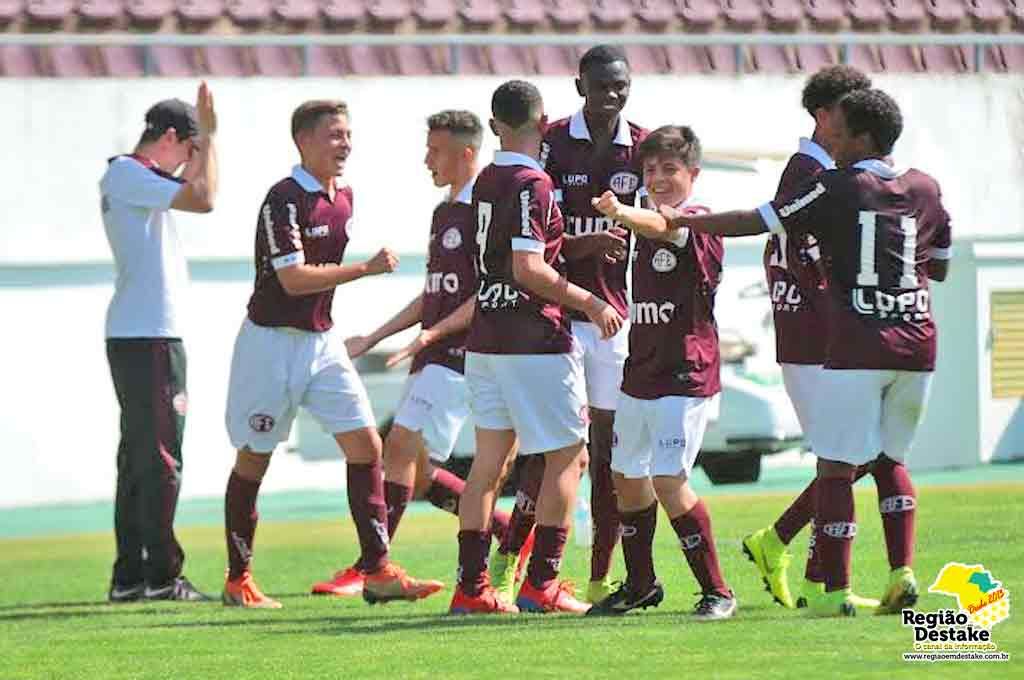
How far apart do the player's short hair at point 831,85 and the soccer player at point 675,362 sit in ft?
1.89

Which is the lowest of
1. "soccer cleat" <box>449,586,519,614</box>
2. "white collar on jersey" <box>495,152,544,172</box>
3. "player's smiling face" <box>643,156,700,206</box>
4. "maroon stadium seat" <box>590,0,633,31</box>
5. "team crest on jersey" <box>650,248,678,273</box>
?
"soccer cleat" <box>449,586,519,614</box>

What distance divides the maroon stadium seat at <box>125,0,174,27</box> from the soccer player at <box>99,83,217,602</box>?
348 inches

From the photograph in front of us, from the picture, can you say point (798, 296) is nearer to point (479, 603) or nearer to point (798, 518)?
point (798, 518)

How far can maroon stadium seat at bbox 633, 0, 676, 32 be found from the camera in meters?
21.9

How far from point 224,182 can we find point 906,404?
10364 mm

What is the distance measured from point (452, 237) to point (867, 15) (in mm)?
12714

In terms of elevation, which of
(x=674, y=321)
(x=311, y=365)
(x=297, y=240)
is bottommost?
(x=311, y=365)

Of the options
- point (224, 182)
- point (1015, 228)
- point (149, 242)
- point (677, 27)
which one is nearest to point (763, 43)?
point (677, 27)

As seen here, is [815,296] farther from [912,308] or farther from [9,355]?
[9,355]

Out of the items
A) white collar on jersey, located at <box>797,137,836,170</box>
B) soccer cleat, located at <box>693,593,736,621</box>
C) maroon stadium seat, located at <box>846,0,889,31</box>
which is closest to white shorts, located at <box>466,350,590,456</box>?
soccer cleat, located at <box>693,593,736,621</box>

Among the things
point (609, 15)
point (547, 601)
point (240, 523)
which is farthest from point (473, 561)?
point (609, 15)

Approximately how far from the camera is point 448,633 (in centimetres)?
907

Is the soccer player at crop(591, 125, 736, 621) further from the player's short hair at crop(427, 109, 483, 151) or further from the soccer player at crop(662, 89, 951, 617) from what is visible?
the player's short hair at crop(427, 109, 483, 151)

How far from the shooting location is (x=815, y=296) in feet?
32.3
